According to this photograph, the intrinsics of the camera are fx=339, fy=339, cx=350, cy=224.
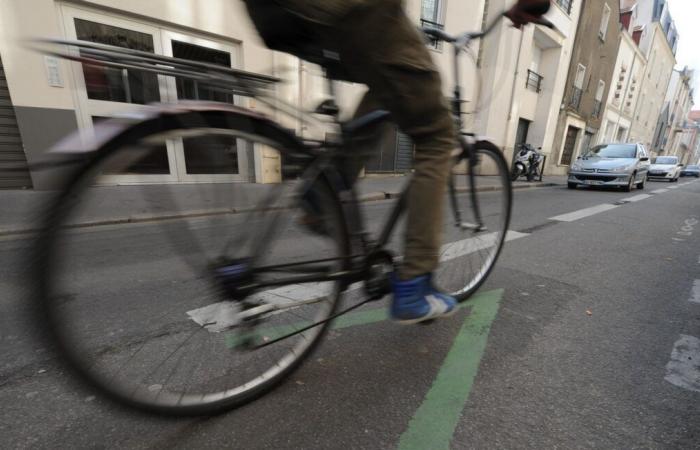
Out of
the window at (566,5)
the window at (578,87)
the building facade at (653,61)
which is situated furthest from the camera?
the building facade at (653,61)

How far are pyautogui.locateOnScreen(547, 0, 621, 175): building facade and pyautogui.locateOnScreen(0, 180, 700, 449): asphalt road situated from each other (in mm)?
18363

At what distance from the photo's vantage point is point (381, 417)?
131 centimetres

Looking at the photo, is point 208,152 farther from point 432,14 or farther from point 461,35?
point 432,14

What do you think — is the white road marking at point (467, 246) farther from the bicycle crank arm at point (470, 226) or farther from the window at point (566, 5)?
the window at point (566, 5)

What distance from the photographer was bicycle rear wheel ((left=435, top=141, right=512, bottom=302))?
82.0 inches

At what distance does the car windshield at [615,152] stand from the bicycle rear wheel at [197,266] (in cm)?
1296

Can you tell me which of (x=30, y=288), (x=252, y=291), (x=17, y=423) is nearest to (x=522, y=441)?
(x=252, y=291)

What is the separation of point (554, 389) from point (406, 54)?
152cm

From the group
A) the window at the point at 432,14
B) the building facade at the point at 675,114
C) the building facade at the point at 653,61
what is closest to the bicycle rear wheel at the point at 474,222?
the window at the point at 432,14

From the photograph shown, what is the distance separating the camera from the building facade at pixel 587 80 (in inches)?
672

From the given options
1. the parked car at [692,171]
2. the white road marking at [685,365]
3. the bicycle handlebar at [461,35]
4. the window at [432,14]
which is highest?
the window at [432,14]

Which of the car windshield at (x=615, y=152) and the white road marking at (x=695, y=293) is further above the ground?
the car windshield at (x=615, y=152)

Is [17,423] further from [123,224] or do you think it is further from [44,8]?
[44,8]

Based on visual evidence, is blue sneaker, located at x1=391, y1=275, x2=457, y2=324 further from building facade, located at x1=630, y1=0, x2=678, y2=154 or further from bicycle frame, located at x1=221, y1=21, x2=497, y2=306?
building facade, located at x1=630, y1=0, x2=678, y2=154
